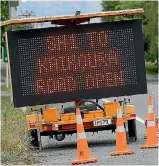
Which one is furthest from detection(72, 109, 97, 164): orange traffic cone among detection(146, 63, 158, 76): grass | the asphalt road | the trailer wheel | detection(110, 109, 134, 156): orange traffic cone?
detection(146, 63, 158, 76): grass

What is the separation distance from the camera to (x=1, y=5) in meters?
35.7

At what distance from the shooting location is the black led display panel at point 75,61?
44.1ft

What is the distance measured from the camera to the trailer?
13438 mm

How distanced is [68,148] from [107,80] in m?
1.57

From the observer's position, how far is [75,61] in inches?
532

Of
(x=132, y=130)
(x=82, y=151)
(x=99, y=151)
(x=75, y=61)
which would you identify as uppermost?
(x=75, y=61)

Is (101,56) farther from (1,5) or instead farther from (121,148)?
(1,5)

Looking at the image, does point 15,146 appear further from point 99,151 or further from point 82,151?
point 82,151

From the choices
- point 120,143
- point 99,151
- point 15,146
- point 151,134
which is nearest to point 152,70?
point 99,151

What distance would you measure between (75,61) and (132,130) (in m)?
1.86

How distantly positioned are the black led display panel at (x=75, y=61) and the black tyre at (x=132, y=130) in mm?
728

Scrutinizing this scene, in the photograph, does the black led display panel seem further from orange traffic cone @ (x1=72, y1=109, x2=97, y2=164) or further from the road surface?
orange traffic cone @ (x1=72, y1=109, x2=97, y2=164)

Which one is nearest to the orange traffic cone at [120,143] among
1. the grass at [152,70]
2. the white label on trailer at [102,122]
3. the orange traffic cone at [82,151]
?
the orange traffic cone at [82,151]

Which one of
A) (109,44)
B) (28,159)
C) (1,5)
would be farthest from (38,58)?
(1,5)
